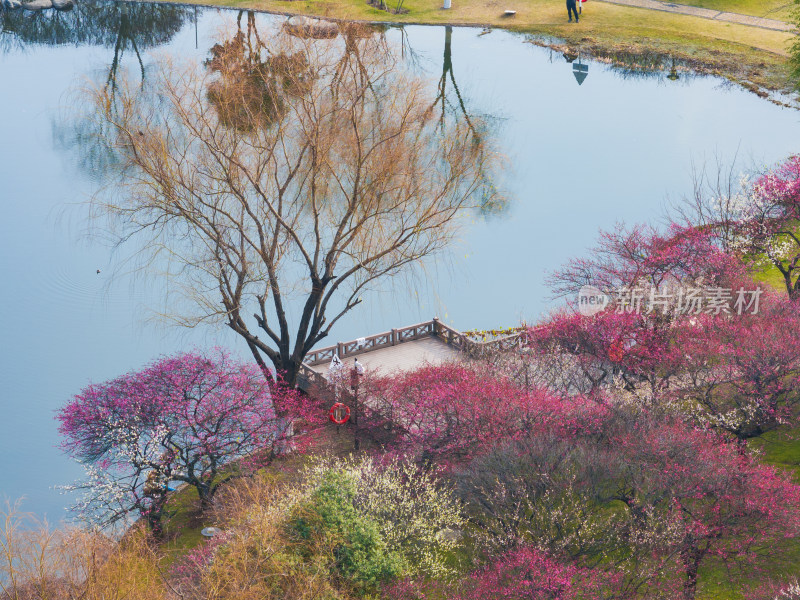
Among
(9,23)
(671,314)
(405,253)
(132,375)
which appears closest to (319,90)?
(405,253)

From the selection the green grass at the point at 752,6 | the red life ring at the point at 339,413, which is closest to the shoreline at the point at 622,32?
the green grass at the point at 752,6

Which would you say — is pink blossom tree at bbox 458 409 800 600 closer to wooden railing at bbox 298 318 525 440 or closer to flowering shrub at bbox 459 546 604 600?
flowering shrub at bbox 459 546 604 600

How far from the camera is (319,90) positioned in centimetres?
3219

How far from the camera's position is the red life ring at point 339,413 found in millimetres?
32031

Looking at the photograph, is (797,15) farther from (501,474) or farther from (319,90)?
(501,474)

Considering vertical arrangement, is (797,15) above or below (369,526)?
above

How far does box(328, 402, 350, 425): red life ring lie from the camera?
32.0 meters

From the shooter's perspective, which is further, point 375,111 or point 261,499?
point 375,111

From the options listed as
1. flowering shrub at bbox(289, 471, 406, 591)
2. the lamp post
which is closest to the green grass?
the lamp post

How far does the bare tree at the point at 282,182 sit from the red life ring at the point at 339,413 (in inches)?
87.1

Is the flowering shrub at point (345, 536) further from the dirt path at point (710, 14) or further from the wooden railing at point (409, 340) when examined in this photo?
the dirt path at point (710, 14)

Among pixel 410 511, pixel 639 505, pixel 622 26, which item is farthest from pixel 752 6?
pixel 410 511

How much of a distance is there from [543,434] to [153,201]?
1376 centimetres

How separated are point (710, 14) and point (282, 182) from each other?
42524 millimetres
